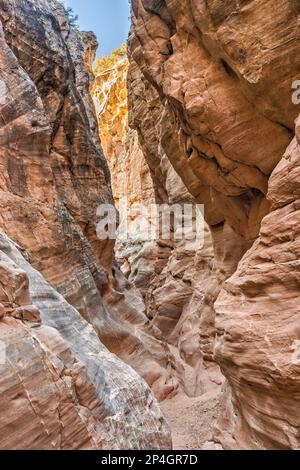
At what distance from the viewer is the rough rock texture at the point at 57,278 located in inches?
165

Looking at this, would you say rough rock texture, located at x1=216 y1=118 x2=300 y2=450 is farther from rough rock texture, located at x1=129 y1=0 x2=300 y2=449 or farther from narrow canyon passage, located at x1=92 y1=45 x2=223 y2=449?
narrow canyon passage, located at x1=92 y1=45 x2=223 y2=449

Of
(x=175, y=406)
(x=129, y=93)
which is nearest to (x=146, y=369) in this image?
(x=175, y=406)

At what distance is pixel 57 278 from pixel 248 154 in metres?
6.50

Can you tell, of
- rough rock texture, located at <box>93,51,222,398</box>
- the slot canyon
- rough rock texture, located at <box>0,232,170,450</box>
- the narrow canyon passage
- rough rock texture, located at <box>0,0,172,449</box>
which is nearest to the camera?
rough rock texture, located at <box>0,232,170,450</box>

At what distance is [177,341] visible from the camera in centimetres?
1641

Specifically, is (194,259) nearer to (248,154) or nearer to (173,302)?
(173,302)

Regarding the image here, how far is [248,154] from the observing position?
25.0ft

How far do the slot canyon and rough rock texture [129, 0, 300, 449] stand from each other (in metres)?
0.03

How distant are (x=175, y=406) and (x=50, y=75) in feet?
43.9

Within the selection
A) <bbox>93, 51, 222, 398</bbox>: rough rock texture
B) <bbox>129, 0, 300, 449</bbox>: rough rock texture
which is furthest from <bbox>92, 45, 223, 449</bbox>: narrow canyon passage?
<bbox>129, 0, 300, 449</bbox>: rough rock texture

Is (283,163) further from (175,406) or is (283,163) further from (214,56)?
(175,406)

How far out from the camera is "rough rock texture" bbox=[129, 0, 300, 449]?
5316 millimetres

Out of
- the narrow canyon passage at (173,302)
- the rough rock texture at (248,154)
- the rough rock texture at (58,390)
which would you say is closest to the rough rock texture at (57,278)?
the rough rock texture at (58,390)

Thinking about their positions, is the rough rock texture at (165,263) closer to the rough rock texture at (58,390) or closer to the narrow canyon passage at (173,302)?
the narrow canyon passage at (173,302)
